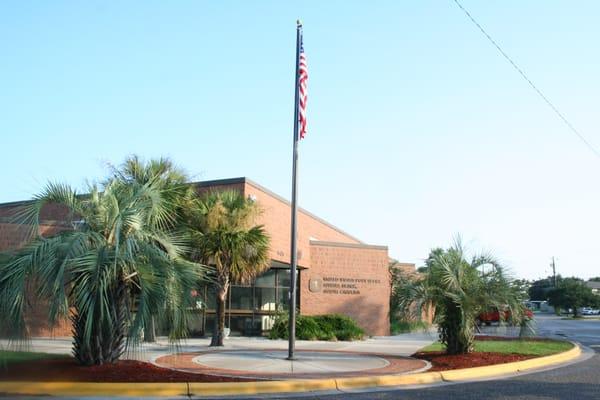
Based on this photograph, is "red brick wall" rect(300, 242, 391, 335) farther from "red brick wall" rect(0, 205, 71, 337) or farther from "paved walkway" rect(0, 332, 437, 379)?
"red brick wall" rect(0, 205, 71, 337)

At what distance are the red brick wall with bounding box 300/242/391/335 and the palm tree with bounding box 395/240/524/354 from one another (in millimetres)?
12904

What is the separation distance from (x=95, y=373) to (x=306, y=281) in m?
18.6

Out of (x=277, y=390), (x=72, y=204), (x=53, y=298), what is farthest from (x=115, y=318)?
(x=277, y=390)

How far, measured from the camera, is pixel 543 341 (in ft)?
76.8

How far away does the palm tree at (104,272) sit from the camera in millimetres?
10977

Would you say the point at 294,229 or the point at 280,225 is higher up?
the point at 280,225

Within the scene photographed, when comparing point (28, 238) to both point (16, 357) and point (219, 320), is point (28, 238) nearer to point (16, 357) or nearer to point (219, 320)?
point (16, 357)

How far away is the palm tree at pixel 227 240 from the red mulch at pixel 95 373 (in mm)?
6989

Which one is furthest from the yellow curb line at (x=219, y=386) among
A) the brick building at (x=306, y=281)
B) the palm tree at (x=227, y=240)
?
the brick building at (x=306, y=281)

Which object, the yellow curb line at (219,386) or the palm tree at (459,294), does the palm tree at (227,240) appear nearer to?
the palm tree at (459,294)

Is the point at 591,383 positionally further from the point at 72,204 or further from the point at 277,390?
the point at 72,204

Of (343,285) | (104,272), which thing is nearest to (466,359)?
(104,272)

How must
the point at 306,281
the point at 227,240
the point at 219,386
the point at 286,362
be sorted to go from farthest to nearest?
the point at 306,281 < the point at 227,240 < the point at 286,362 < the point at 219,386

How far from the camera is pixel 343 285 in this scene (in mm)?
29938
